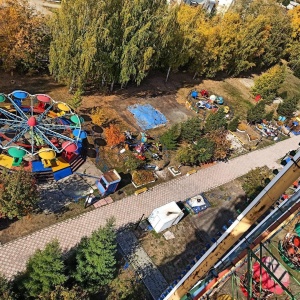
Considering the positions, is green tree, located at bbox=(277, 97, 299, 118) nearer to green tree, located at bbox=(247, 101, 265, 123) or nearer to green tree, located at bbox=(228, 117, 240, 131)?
green tree, located at bbox=(247, 101, 265, 123)

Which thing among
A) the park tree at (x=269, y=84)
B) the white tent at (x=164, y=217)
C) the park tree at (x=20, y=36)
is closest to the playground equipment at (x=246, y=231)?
the white tent at (x=164, y=217)

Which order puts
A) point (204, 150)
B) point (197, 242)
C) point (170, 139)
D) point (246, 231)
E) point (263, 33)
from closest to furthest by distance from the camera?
1. point (246, 231)
2. point (197, 242)
3. point (204, 150)
4. point (170, 139)
5. point (263, 33)

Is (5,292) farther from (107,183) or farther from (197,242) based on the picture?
→ (197,242)

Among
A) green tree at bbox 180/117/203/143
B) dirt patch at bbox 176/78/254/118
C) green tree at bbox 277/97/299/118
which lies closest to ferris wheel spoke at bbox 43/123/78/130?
green tree at bbox 180/117/203/143

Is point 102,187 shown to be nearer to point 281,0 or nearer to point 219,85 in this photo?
point 219,85

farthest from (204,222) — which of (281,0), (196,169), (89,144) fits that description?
(281,0)

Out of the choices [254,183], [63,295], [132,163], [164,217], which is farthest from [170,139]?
[63,295]
